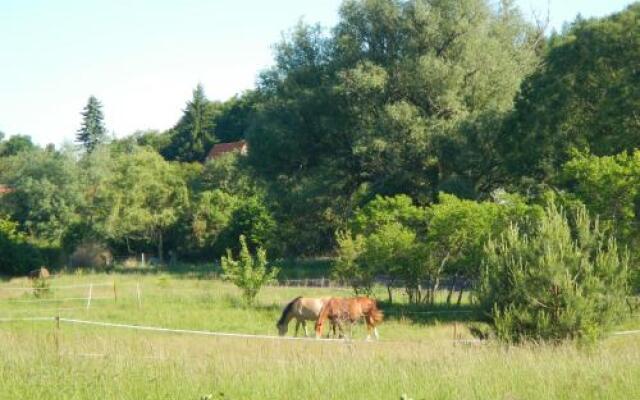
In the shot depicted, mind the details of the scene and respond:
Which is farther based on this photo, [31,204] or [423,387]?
[31,204]

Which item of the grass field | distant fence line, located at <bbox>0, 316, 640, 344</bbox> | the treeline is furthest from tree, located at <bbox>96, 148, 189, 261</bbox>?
the grass field

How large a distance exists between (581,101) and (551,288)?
21601 millimetres

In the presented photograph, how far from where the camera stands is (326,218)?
1857 inches

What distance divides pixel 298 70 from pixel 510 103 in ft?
39.7

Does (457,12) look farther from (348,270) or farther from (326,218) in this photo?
(348,270)

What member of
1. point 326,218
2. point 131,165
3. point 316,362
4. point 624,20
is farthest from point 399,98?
point 316,362

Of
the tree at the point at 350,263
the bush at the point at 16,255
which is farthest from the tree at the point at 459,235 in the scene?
the bush at the point at 16,255

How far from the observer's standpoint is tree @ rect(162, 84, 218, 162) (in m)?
→ 103

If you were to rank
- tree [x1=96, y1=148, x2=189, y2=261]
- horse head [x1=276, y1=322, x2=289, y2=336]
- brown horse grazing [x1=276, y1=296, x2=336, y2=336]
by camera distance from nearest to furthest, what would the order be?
horse head [x1=276, y1=322, x2=289, y2=336] → brown horse grazing [x1=276, y1=296, x2=336, y2=336] → tree [x1=96, y1=148, x2=189, y2=261]

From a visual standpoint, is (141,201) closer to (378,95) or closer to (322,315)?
(378,95)

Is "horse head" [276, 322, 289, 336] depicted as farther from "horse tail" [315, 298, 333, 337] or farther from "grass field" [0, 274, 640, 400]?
"grass field" [0, 274, 640, 400]

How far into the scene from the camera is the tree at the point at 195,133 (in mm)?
103125

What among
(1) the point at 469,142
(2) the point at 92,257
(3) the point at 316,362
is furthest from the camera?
(2) the point at 92,257

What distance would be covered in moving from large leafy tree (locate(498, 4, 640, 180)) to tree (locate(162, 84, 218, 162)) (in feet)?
237
